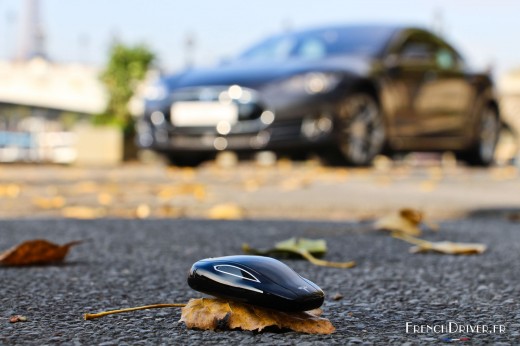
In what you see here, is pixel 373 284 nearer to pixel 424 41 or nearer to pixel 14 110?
pixel 424 41

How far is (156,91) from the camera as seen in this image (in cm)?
694

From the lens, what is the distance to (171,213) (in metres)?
3.88

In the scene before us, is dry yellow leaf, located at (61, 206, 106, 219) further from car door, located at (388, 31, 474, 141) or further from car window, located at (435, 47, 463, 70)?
car window, located at (435, 47, 463, 70)

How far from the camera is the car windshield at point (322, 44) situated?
23.8 ft

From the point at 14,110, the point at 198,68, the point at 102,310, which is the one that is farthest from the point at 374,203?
the point at 14,110

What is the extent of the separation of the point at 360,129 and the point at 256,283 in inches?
215

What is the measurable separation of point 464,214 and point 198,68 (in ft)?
12.0

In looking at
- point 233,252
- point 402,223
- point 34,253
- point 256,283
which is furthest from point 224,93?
point 256,283

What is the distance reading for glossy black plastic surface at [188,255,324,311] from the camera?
136 centimetres

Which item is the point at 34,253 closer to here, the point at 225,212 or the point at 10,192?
the point at 225,212

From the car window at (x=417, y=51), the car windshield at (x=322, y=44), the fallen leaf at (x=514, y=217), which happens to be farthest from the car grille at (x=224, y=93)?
the fallen leaf at (x=514, y=217)

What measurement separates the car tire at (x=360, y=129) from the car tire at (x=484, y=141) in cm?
147

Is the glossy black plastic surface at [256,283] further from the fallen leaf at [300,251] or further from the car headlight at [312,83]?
the car headlight at [312,83]

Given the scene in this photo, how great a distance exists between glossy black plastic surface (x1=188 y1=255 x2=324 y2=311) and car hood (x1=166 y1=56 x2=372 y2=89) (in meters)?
5.06
